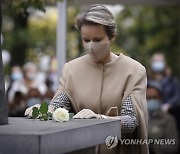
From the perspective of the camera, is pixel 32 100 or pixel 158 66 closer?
pixel 32 100

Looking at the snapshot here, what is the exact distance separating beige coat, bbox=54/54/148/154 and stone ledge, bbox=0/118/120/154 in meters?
0.40

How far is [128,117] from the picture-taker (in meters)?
5.11

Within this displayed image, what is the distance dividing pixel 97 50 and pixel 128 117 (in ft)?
1.68

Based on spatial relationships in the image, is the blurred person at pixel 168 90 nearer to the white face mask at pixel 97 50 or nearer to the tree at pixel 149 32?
the white face mask at pixel 97 50

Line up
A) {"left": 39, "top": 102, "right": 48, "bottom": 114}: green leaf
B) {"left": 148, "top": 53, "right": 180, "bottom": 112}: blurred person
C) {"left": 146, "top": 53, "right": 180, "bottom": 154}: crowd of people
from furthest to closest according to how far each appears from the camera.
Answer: {"left": 148, "top": 53, "right": 180, "bottom": 112}: blurred person, {"left": 146, "top": 53, "right": 180, "bottom": 154}: crowd of people, {"left": 39, "top": 102, "right": 48, "bottom": 114}: green leaf

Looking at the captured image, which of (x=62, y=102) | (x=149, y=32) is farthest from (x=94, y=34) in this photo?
(x=149, y=32)

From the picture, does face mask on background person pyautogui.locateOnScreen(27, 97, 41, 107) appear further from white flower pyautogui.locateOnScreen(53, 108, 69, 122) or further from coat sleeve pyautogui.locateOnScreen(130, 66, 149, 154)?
white flower pyautogui.locateOnScreen(53, 108, 69, 122)

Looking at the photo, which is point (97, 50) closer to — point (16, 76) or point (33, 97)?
point (33, 97)

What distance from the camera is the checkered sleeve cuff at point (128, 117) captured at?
5.06m

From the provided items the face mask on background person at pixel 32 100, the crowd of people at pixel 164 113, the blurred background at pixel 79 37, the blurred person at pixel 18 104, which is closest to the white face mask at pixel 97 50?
the crowd of people at pixel 164 113

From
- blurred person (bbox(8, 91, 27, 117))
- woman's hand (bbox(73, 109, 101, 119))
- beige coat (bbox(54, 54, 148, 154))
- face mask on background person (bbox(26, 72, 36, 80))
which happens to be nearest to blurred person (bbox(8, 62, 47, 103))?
face mask on background person (bbox(26, 72, 36, 80))

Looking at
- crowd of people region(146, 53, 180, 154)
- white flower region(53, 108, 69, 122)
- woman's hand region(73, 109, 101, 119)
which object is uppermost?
white flower region(53, 108, 69, 122)

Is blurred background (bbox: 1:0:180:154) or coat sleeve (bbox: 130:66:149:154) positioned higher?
coat sleeve (bbox: 130:66:149:154)

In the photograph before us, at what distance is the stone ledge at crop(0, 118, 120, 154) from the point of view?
3.89m
